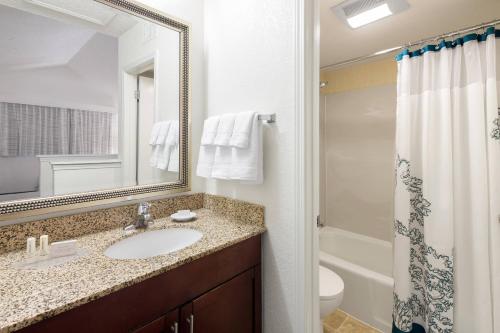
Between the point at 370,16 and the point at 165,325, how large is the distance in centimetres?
204

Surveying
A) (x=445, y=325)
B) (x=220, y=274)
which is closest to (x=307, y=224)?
(x=220, y=274)

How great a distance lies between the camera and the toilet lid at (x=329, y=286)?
4.76 ft

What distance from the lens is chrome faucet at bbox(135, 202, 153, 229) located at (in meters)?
1.15

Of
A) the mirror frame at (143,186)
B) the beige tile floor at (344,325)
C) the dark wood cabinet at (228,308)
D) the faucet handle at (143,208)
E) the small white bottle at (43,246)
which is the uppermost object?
the mirror frame at (143,186)

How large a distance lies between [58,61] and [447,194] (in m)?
2.00

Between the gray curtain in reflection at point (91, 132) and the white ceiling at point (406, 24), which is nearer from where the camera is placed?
the gray curtain in reflection at point (91, 132)

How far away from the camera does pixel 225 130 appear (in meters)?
1.23

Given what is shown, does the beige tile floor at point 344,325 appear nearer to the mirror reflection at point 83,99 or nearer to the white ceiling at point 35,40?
the mirror reflection at point 83,99

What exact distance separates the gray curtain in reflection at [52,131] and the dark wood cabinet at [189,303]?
691mm

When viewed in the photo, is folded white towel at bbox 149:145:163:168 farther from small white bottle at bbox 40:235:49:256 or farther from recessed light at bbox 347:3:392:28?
recessed light at bbox 347:3:392:28

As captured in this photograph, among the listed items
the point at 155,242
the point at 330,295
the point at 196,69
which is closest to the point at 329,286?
the point at 330,295

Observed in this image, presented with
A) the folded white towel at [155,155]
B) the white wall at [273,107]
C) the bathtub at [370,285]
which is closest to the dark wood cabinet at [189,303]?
the white wall at [273,107]

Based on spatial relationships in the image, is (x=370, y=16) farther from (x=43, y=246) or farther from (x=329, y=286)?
(x=43, y=246)

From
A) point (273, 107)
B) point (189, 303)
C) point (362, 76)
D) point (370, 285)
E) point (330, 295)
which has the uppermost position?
point (362, 76)
